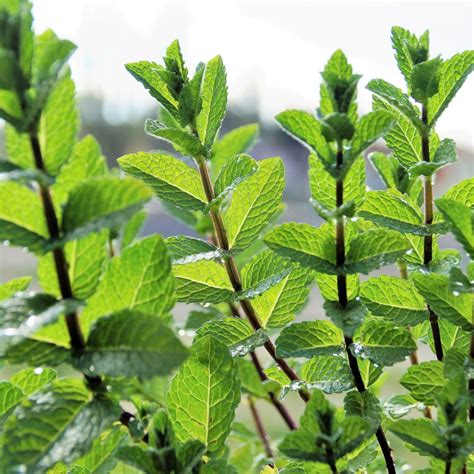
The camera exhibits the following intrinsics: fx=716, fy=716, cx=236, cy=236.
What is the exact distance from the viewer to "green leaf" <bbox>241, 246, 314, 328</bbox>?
0.35 m

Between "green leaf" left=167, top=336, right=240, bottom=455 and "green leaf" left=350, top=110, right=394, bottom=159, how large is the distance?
10cm

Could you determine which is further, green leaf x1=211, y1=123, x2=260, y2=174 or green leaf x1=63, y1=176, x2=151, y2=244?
green leaf x1=211, y1=123, x2=260, y2=174

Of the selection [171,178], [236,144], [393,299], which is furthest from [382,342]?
[236,144]

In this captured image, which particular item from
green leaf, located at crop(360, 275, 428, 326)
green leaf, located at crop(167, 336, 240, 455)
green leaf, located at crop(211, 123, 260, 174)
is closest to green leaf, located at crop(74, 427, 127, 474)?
green leaf, located at crop(167, 336, 240, 455)

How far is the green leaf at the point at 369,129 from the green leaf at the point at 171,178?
0.10 m

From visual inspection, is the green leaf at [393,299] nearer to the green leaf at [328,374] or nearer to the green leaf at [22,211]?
the green leaf at [328,374]

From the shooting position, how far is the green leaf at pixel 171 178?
0.35 m

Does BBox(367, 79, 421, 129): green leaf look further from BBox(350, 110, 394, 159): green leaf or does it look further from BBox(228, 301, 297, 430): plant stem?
BBox(228, 301, 297, 430): plant stem

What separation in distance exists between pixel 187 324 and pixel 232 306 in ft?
0.11

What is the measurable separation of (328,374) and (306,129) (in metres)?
0.12

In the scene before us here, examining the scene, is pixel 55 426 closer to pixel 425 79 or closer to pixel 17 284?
pixel 17 284

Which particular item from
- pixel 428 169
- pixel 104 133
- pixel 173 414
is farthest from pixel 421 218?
pixel 104 133

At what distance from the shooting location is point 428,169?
0.32m

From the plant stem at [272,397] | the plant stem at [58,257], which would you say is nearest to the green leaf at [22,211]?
the plant stem at [58,257]
